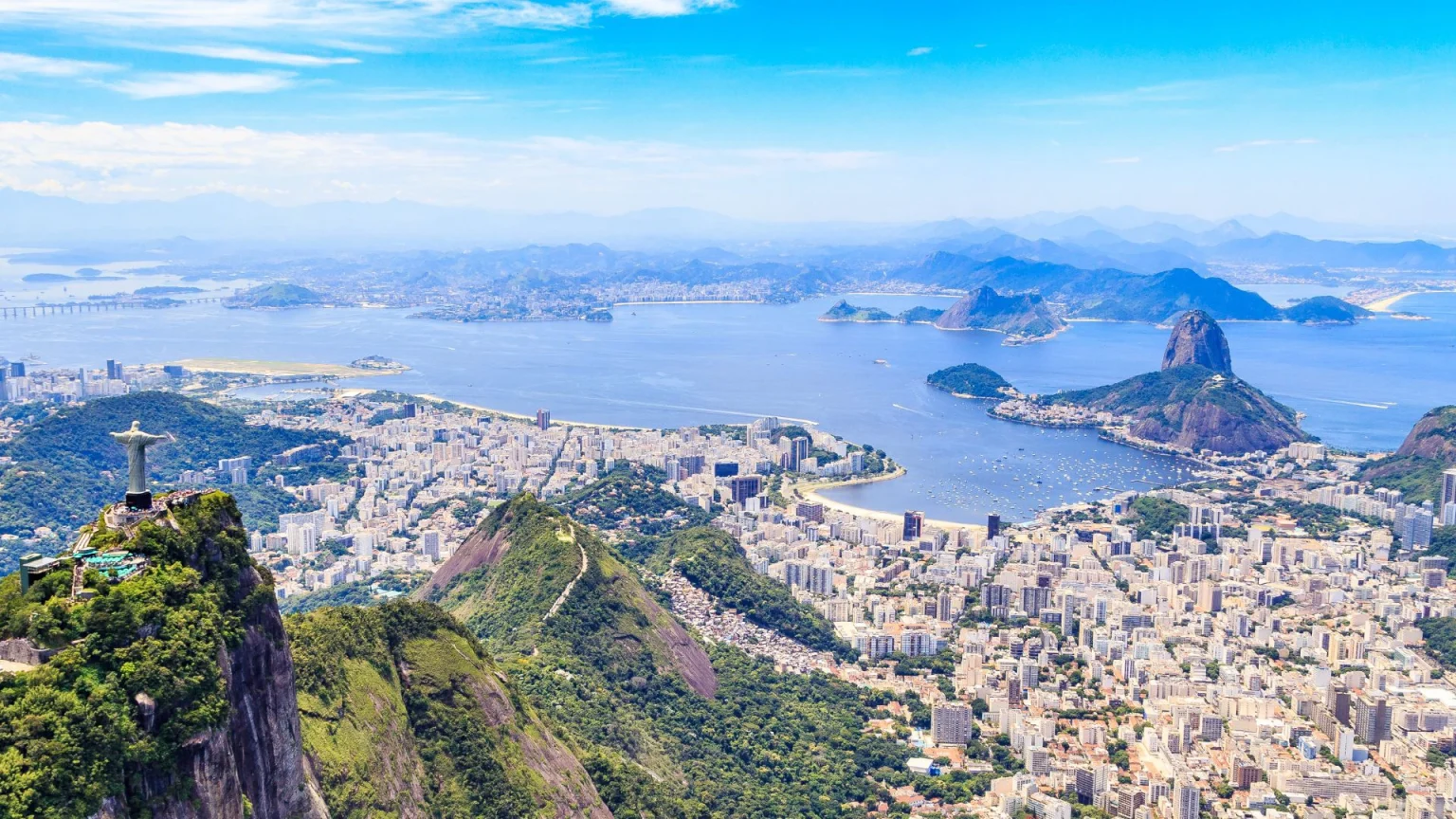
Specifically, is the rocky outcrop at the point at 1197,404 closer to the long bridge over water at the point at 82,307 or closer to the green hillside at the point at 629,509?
the green hillside at the point at 629,509

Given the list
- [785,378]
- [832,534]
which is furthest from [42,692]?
[785,378]

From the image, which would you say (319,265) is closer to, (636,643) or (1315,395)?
(1315,395)

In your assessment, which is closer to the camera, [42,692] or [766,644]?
[42,692]

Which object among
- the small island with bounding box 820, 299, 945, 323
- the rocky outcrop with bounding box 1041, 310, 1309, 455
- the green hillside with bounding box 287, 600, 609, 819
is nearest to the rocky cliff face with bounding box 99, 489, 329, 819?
the green hillside with bounding box 287, 600, 609, 819

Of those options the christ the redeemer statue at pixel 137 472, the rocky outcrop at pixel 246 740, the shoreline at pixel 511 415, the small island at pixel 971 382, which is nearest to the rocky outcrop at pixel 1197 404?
the small island at pixel 971 382

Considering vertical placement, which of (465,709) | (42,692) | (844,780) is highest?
(42,692)

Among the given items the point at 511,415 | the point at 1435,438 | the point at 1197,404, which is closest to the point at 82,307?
the point at 511,415
